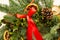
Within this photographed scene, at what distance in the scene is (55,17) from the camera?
2.45 feet

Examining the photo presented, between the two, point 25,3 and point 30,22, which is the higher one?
point 25,3

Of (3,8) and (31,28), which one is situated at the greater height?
(3,8)

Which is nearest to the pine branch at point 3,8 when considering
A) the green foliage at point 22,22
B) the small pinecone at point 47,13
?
the green foliage at point 22,22

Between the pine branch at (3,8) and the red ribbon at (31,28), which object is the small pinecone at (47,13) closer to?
the red ribbon at (31,28)

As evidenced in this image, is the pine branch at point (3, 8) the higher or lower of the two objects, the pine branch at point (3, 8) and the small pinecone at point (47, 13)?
the higher

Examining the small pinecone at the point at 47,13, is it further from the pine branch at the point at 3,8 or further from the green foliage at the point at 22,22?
the pine branch at the point at 3,8

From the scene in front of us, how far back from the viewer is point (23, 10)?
0.78 m

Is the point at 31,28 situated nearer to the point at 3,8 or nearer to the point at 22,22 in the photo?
the point at 22,22

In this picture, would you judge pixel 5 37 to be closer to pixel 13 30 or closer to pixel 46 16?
pixel 13 30

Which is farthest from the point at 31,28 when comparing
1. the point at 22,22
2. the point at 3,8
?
the point at 3,8

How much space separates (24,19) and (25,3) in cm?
8

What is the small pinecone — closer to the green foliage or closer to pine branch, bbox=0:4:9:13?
the green foliage

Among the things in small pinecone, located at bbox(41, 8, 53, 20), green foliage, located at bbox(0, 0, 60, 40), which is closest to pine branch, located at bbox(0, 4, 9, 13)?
green foliage, located at bbox(0, 0, 60, 40)

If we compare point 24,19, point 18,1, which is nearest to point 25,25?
point 24,19
